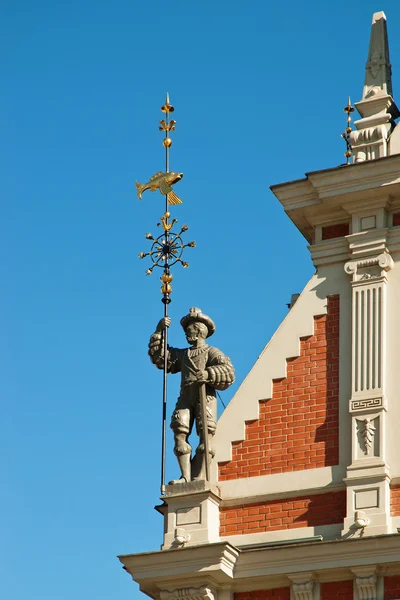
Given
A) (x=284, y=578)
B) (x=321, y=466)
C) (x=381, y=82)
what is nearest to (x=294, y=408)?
(x=321, y=466)

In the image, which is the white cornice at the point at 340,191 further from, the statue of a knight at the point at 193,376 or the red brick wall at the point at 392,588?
the red brick wall at the point at 392,588

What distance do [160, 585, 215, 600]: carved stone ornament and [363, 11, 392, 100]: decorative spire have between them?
5.09 meters

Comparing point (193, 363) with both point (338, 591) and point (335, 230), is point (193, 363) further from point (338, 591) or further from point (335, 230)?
point (338, 591)

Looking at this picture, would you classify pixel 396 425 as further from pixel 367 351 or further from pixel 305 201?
pixel 305 201

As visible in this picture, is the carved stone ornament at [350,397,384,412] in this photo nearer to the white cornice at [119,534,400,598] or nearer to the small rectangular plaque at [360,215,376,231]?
the white cornice at [119,534,400,598]

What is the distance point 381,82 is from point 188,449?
4.14 meters

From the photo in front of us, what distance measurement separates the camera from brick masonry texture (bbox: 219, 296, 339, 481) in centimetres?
1487

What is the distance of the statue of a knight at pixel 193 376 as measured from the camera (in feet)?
49.4

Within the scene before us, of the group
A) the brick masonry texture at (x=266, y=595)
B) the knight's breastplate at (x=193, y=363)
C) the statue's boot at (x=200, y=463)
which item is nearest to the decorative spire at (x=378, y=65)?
the knight's breastplate at (x=193, y=363)

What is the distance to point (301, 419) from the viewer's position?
15039 millimetres

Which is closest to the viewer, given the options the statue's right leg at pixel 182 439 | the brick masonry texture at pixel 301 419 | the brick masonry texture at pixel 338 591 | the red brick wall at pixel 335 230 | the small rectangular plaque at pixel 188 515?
the brick masonry texture at pixel 338 591

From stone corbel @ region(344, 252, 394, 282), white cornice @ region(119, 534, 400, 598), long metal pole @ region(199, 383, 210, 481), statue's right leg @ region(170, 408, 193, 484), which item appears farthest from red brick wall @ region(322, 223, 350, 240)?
white cornice @ region(119, 534, 400, 598)

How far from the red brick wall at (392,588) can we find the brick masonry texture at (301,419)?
4.10ft

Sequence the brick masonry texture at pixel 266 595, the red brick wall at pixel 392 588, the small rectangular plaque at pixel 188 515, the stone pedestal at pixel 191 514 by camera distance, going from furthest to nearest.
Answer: the small rectangular plaque at pixel 188 515
the stone pedestal at pixel 191 514
the brick masonry texture at pixel 266 595
the red brick wall at pixel 392 588
